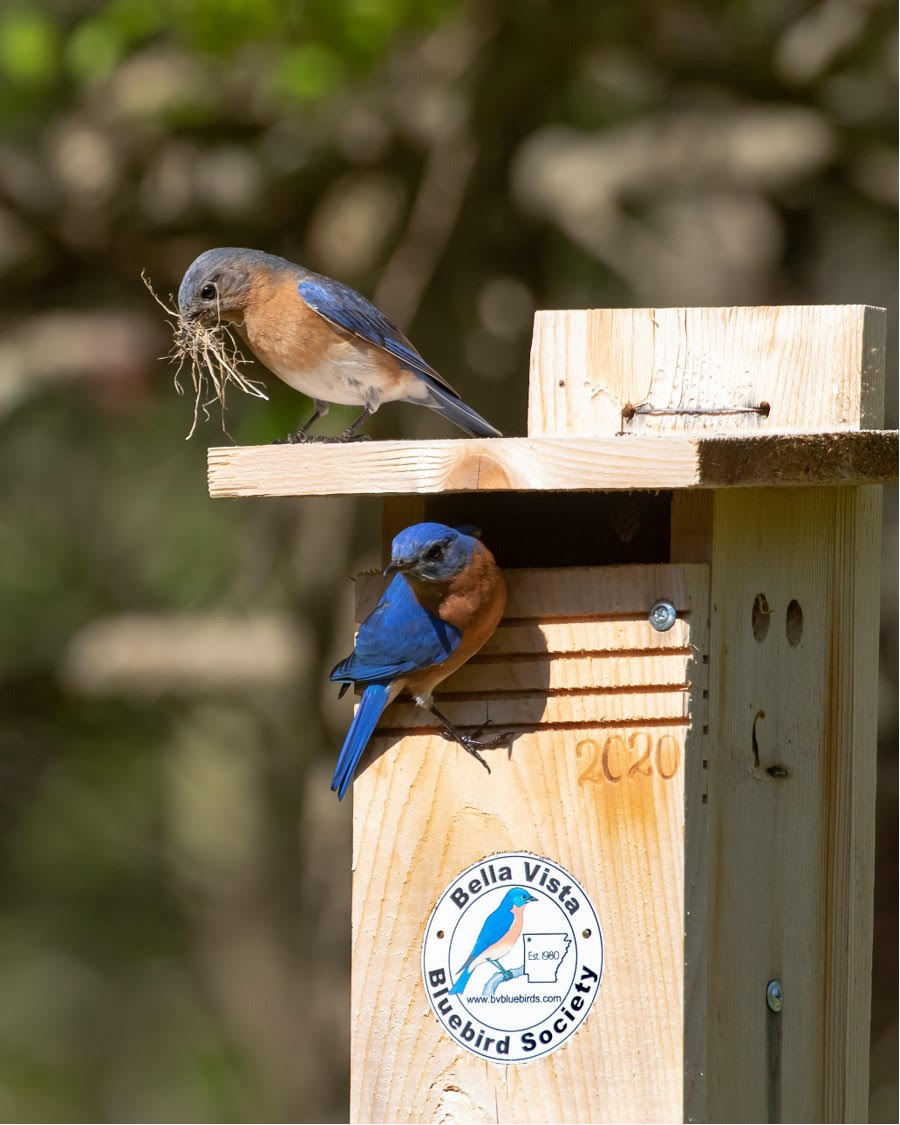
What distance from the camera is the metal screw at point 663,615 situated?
2764 mm

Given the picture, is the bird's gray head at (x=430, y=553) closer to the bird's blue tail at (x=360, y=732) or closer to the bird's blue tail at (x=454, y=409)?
the bird's blue tail at (x=360, y=732)

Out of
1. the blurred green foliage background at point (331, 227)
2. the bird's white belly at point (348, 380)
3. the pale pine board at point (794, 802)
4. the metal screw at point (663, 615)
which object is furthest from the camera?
the blurred green foliage background at point (331, 227)

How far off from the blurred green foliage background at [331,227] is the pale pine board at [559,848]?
1983mm

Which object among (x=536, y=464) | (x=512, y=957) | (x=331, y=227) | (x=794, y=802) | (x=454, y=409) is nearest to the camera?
(x=536, y=464)

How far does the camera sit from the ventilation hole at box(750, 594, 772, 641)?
2.95 m

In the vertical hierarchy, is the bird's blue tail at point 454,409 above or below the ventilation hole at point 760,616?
above

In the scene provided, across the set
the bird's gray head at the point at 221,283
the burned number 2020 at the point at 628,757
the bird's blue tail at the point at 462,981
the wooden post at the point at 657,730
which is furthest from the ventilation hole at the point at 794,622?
the bird's gray head at the point at 221,283

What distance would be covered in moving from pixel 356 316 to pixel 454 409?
0.30 metres

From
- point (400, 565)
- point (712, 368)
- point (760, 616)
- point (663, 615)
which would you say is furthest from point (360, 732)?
point (712, 368)

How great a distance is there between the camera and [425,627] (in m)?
2.87

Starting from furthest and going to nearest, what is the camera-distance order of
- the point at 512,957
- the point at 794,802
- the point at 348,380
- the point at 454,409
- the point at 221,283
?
1. the point at 454,409
2. the point at 348,380
3. the point at 221,283
4. the point at 794,802
5. the point at 512,957

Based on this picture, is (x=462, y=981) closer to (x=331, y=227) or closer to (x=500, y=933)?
(x=500, y=933)

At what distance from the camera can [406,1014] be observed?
2.96m

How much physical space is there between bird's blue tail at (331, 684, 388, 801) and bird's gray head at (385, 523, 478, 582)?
0.20 meters
